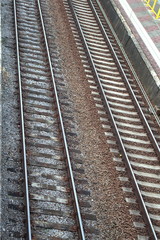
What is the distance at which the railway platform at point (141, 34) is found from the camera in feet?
47.6

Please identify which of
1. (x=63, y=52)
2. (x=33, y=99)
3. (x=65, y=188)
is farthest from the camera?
(x=63, y=52)

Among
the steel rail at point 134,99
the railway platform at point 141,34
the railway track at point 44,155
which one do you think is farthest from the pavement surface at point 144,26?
the railway track at point 44,155

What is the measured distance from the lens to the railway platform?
14500mm

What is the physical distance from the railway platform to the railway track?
143 inches

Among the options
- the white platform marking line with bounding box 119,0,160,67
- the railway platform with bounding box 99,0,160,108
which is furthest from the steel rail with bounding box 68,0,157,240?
the white platform marking line with bounding box 119,0,160,67

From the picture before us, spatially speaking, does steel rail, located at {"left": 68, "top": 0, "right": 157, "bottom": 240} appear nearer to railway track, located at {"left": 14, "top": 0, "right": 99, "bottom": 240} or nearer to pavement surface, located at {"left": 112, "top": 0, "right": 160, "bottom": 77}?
railway track, located at {"left": 14, "top": 0, "right": 99, "bottom": 240}

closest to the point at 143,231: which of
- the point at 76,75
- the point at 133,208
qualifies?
the point at 133,208

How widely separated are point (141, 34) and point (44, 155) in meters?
9.03

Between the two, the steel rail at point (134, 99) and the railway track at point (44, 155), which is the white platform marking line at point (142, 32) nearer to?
the steel rail at point (134, 99)

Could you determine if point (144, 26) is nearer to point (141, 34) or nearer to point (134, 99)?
point (141, 34)

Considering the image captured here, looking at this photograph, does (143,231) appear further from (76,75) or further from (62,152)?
(76,75)

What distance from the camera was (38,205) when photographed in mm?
8688

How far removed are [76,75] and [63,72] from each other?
475mm

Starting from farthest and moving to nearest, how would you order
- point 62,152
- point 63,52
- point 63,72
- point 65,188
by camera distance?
point 63,52 < point 63,72 < point 62,152 < point 65,188
